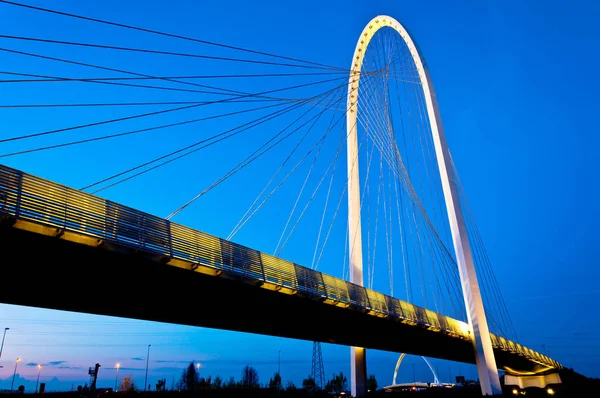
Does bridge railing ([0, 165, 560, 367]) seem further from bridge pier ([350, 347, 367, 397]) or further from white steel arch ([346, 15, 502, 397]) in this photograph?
bridge pier ([350, 347, 367, 397])

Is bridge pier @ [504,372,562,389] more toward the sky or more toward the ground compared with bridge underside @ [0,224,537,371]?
more toward the ground

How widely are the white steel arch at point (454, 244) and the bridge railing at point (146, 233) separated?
9.99m

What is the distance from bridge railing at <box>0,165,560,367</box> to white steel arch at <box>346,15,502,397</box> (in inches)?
393

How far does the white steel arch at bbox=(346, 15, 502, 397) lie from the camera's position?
3741 cm

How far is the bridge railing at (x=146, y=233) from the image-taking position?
581 inches

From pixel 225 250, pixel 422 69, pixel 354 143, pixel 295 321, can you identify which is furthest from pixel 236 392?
pixel 422 69

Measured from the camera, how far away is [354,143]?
3984 cm

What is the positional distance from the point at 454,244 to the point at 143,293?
2597 cm

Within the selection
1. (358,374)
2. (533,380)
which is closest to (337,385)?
(533,380)

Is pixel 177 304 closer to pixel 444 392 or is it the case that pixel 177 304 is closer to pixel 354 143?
pixel 354 143

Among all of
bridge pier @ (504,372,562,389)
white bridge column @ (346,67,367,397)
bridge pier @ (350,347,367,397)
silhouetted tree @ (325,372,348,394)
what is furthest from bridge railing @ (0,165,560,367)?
silhouetted tree @ (325,372,348,394)

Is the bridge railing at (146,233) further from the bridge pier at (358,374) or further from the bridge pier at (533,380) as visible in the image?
the bridge pier at (533,380)

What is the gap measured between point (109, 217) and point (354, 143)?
25.8 meters

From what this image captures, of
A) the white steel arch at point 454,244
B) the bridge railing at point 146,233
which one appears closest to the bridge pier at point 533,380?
the white steel arch at point 454,244
